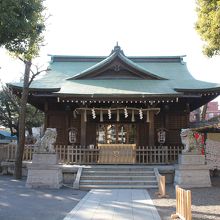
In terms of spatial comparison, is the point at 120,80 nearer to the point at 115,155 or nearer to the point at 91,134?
the point at 91,134

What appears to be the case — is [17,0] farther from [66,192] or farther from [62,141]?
[62,141]

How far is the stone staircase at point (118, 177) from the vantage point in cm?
1503

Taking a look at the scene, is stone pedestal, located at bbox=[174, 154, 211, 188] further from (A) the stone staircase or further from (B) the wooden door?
(B) the wooden door

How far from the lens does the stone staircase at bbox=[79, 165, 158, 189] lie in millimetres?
15026

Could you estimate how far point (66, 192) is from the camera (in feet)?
44.8

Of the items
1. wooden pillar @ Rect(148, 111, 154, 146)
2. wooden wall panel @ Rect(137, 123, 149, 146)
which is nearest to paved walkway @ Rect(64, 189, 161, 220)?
wooden pillar @ Rect(148, 111, 154, 146)

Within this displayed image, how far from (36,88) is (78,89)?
2391 mm

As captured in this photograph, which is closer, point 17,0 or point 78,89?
point 17,0

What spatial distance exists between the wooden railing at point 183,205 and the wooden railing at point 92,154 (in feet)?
29.7

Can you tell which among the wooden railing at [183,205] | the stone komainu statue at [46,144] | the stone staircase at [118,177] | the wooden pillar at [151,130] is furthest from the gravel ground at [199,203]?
the stone komainu statue at [46,144]

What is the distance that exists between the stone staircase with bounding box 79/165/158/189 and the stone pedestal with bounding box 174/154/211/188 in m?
1.26

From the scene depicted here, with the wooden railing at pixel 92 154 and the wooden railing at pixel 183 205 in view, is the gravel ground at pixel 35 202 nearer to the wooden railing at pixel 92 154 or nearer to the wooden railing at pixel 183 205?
the wooden railing at pixel 92 154

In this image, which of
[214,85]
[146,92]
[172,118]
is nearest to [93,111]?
[146,92]

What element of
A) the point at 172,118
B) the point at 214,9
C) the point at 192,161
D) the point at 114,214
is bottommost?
the point at 114,214
